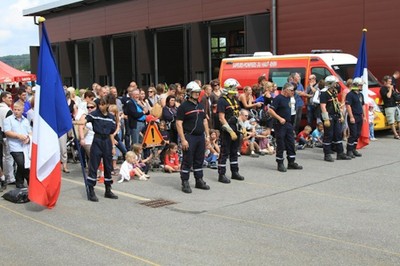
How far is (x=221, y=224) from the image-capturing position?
6.88m

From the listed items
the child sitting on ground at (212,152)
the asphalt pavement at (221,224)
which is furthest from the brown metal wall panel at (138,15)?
the asphalt pavement at (221,224)

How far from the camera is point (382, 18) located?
19.0 m

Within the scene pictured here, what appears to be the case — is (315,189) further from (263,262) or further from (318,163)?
(263,262)

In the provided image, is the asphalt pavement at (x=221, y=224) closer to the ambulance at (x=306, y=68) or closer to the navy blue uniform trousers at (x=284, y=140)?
the navy blue uniform trousers at (x=284, y=140)

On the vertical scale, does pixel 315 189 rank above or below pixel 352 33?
below

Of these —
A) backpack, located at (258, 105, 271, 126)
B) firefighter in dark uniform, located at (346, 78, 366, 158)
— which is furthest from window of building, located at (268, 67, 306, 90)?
firefighter in dark uniform, located at (346, 78, 366, 158)

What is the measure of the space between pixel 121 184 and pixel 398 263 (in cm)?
567

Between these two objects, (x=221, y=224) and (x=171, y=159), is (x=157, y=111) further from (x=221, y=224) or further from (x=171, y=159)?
(x=221, y=224)

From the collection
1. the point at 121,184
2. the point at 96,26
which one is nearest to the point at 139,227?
the point at 121,184

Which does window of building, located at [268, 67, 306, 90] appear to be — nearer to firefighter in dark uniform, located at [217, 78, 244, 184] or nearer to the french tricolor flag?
firefighter in dark uniform, located at [217, 78, 244, 184]

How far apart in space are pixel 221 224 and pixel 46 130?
3053mm

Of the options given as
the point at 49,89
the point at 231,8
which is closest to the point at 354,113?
the point at 49,89

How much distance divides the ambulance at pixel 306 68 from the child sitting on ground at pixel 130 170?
702 cm

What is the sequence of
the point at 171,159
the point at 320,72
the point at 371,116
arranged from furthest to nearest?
the point at 320,72 < the point at 371,116 < the point at 171,159
